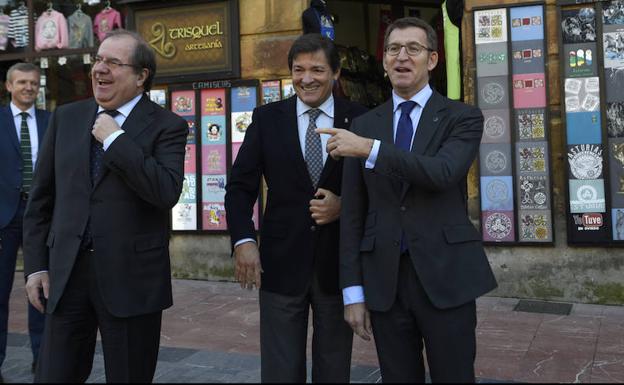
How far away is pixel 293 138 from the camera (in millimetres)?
3283

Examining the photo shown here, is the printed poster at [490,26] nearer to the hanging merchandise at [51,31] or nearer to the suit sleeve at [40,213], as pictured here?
the suit sleeve at [40,213]

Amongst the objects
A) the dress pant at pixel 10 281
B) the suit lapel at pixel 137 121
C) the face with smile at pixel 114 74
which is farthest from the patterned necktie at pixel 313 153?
the dress pant at pixel 10 281

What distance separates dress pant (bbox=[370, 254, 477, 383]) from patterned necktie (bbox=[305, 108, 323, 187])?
70cm

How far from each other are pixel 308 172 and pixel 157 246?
766 mm

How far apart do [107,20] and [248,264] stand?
6861mm

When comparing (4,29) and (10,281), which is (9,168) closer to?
(10,281)

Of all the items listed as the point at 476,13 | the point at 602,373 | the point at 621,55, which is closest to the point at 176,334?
the point at 602,373

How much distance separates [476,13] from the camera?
7215mm

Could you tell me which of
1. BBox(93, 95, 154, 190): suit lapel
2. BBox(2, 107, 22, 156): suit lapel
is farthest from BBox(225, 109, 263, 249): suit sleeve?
BBox(2, 107, 22, 156): suit lapel

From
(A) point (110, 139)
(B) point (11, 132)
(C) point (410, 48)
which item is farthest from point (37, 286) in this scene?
(B) point (11, 132)

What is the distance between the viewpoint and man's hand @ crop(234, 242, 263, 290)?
10.4 feet

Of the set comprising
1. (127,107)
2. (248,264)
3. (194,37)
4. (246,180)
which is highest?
(194,37)

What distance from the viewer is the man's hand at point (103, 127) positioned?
282 cm

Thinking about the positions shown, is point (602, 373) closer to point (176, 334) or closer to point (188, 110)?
point (176, 334)
